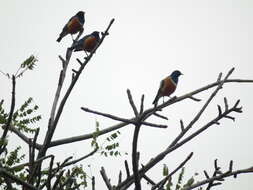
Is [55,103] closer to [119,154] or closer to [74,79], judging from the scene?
[74,79]

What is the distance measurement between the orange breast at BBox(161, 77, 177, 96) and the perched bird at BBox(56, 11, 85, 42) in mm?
2648

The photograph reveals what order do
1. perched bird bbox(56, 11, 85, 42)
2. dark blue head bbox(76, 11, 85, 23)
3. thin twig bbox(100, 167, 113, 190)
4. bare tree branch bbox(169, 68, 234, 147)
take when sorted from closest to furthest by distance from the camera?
thin twig bbox(100, 167, 113, 190) → bare tree branch bbox(169, 68, 234, 147) → dark blue head bbox(76, 11, 85, 23) → perched bird bbox(56, 11, 85, 42)

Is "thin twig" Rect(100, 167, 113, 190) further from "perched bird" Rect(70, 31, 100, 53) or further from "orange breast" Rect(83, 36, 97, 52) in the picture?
"orange breast" Rect(83, 36, 97, 52)

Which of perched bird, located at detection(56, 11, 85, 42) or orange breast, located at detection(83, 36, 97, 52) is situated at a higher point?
perched bird, located at detection(56, 11, 85, 42)

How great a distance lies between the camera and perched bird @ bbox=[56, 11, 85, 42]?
8.47 meters

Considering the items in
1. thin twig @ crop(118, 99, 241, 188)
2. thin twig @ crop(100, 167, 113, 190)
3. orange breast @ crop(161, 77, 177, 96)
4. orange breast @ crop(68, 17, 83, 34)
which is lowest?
thin twig @ crop(100, 167, 113, 190)

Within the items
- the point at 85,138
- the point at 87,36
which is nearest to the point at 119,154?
the point at 85,138

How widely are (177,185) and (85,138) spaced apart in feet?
3.54

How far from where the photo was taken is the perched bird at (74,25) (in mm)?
8471

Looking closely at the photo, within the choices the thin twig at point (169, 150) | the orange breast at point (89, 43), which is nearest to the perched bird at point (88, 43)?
the orange breast at point (89, 43)

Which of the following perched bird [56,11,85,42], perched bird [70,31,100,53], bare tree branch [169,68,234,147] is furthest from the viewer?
perched bird [70,31,100,53]

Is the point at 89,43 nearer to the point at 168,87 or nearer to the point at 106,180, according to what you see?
the point at 168,87

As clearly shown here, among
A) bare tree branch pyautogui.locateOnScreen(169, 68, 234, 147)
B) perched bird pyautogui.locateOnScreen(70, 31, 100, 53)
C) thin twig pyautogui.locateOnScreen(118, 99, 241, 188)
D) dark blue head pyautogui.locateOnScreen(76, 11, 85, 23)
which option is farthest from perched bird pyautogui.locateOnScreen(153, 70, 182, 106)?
thin twig pyautogui.locateOnScreen(118, 99, 241, 188)

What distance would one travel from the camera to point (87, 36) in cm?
901
